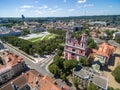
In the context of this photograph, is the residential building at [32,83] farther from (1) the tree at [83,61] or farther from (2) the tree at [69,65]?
(1) the tree at [83,61]

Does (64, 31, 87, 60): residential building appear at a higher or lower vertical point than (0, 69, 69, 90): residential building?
higher

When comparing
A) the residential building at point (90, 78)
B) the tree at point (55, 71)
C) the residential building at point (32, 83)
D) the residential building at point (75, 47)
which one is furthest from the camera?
the residential building at point (75, 47)

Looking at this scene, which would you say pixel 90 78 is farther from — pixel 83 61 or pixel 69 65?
pixel 83 61

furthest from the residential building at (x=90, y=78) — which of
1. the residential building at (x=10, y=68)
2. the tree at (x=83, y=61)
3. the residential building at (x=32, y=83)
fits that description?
the residential building at (x=10, y=68)

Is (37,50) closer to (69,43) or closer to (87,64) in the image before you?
(69,43)

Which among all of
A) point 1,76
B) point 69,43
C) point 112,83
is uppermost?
point 69,43

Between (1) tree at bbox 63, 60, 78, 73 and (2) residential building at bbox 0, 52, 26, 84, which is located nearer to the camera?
(2) residential building at bbox 0, 52, 26, 84

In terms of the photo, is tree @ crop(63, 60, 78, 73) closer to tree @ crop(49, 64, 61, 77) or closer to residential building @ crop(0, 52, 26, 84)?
tree @ crop(49, 64, 61, 77)

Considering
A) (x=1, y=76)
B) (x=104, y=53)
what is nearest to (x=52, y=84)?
(x=1, y=76)

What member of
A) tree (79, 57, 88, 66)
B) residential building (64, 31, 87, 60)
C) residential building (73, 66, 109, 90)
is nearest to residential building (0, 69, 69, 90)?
residential building (73, 66, 109, 90)
